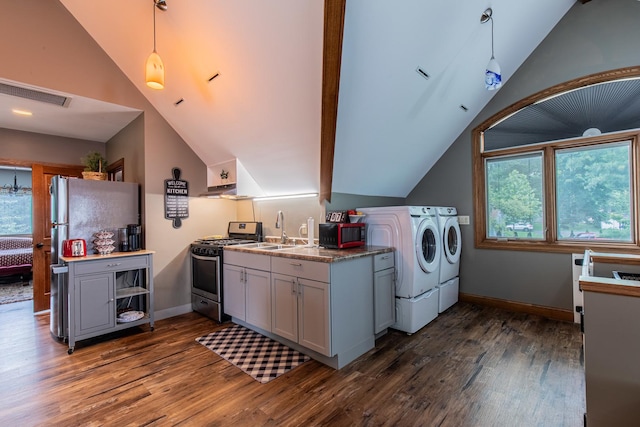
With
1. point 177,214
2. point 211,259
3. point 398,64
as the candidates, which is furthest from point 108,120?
point 398,64

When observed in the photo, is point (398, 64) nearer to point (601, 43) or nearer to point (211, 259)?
point (601, 43)

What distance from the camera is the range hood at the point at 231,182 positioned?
145 inches

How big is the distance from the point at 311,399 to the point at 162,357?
1.55 m

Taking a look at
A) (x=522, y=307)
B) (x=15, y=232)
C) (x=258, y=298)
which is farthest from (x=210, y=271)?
(x=15, y=232)

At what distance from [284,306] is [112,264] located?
194 cm

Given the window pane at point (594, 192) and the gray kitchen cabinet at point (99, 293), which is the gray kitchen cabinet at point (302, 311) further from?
the window pane at point (594, 192)

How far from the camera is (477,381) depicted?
7.34 feet

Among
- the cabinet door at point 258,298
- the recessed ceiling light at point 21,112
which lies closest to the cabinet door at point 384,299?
the cabinet door at point 258,298

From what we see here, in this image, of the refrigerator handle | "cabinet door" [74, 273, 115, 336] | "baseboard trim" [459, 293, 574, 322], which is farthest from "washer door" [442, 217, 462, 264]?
the refrigerator handle

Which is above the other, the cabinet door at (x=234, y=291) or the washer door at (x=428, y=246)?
the washer door at (x=428, y=246)

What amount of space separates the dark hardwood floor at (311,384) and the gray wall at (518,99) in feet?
2.19

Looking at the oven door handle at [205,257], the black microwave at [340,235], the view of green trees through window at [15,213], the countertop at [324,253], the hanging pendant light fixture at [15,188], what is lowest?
the oven door handle at [205,257]

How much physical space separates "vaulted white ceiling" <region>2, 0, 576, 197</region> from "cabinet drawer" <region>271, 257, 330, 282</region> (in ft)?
3.42

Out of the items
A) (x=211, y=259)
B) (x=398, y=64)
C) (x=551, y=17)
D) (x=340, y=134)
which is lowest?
(x=211, y=259)
